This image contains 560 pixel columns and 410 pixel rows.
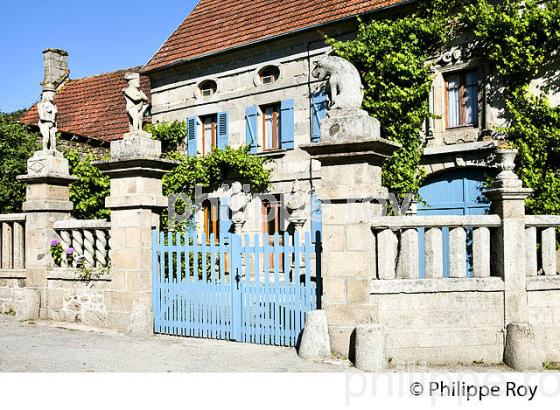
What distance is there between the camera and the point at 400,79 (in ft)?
45.0

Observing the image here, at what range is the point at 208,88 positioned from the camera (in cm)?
1803

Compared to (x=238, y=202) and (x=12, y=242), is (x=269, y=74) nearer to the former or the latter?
(x=238, y=202)

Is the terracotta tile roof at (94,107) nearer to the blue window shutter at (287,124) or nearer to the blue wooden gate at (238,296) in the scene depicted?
the blue window shutter at (287,124)

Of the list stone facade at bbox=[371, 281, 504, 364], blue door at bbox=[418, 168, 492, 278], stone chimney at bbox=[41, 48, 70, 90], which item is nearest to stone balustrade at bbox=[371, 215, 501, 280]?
Answer: stone facade at bbox=[371, 281, 504, 364]

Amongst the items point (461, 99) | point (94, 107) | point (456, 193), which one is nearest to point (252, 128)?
point (461, 99)

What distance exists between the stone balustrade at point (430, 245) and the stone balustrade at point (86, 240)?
4.40 meters

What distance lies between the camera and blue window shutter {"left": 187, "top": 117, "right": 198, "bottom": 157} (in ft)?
59.0

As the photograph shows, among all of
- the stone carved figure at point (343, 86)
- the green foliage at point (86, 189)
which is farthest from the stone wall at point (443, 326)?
the green foliage at point (86, 189)

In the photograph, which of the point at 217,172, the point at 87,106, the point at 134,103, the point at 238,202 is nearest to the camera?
the point at 134,103

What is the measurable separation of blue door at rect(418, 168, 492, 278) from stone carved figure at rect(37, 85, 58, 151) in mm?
8492

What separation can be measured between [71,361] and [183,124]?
12.3 metres

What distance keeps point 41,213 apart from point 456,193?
9.09 metres

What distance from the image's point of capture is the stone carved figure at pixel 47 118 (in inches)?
389
